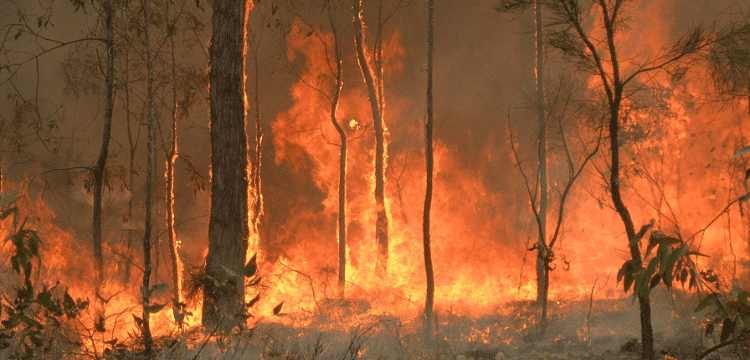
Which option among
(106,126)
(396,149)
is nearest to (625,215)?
(106,126)

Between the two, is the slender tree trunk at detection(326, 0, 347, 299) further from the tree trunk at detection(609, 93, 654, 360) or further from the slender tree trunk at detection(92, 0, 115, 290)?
the tree trunk at detection(609, 93, 654, 360)

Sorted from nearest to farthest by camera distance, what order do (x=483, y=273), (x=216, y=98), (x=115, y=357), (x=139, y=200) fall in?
1. (x=115, y=357)
2. (x=216, y=98)
3. (x=483, y=273)
4. (x=139, y=200)

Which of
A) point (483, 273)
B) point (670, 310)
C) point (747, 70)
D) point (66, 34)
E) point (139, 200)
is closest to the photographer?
point (747, 70)

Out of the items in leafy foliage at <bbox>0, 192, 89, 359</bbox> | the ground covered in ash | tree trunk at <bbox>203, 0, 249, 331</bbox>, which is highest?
tree trunk at <bbox>203, 0, 249, 331</bbox>

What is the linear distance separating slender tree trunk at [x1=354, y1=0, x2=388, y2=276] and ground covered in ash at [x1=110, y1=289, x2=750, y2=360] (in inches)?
92.6

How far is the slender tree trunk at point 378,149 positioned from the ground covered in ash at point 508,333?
7.72 feet

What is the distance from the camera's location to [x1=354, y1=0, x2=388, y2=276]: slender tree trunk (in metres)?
14.9

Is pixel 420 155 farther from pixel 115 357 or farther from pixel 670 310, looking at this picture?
pixel 115 357

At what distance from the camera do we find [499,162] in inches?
906

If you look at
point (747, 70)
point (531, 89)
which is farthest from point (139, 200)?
point (747, 70)

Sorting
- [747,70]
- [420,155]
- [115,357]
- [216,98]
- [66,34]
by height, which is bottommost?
[115,357]

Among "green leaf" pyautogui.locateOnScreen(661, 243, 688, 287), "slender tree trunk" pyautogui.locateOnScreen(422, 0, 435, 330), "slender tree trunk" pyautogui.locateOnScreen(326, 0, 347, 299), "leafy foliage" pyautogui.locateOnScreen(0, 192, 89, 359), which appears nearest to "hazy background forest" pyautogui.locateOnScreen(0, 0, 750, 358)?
"slender tree trunk" pyautogui.locateOnScreen(326, 0, 347, 299)

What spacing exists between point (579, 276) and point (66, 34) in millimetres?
19505

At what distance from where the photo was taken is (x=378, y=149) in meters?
15.4
